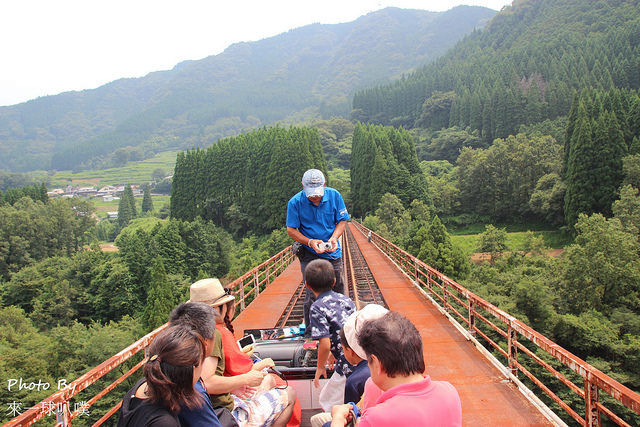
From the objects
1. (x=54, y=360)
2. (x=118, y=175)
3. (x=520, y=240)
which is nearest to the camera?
(x=54, y=360)

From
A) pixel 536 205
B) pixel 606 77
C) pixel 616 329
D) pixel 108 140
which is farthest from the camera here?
pixel 108 140

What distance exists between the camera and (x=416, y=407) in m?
1.63

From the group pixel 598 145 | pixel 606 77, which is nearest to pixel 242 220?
pixel 598 145

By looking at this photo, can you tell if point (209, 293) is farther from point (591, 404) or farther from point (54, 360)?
point (54, 360)

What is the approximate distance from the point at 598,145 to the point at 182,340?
40340mm

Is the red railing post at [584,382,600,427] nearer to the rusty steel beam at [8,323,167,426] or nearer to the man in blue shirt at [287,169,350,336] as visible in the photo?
the man in blue shirt at [287,169,350,336]

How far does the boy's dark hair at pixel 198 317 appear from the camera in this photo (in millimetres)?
2194

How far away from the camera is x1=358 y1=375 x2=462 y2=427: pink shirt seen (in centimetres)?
161

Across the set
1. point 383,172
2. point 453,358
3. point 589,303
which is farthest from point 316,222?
point 383,172

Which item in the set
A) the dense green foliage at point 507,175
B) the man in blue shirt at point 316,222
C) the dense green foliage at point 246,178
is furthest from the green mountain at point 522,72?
the man in blue shirt at point 316,222

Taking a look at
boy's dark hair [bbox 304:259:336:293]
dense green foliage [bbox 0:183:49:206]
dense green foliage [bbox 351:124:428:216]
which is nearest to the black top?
boy's dark hair [bbox 304:259:336:293]

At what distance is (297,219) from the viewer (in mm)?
4207

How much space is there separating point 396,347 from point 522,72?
301 feet

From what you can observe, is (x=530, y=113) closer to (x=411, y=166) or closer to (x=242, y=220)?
(x=411, y=166)
